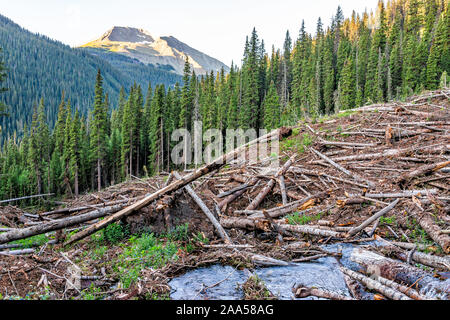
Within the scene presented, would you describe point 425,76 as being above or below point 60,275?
above

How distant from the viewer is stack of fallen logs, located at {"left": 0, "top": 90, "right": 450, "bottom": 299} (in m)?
4.97

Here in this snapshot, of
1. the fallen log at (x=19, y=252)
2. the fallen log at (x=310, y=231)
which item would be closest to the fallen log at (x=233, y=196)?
the fallen log at (x=310, y=231)

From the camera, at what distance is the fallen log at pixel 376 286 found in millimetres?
3481

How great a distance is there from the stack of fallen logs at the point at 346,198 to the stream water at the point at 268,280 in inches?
7.6

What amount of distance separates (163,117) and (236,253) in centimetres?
4413

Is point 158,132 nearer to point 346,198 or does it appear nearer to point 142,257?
point 346,198

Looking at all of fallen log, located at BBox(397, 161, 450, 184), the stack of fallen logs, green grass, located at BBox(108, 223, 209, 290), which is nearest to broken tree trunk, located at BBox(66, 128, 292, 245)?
the stack of fallen logs

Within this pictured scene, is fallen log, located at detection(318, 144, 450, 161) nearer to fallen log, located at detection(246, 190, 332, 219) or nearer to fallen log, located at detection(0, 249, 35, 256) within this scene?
fallen log, located at detection(246, 190, 332, 219)

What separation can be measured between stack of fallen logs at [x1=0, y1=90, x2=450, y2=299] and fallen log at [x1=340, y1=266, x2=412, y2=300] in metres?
0.01

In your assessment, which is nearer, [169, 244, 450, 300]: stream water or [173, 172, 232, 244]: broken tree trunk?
[169, 244, 450, 300]: stream water
